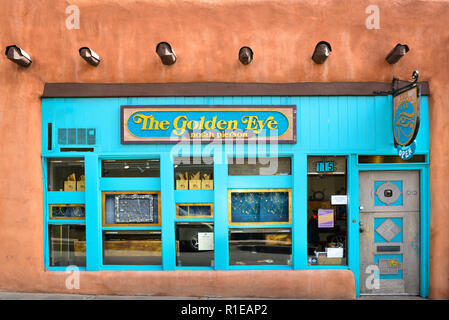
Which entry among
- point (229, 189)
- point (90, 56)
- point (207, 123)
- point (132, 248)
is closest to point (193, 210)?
point (229, 189)

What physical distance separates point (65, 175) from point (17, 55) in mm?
2354

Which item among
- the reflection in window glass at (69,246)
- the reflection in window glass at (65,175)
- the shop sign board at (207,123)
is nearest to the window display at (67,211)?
the reflection in window glass at (69,246)

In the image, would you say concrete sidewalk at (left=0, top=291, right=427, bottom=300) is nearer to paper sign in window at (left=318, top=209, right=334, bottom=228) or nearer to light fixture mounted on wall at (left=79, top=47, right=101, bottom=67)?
paper sign in window at (left=318, top=209, right=334, bottom=228)

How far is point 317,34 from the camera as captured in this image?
5477 millimetres

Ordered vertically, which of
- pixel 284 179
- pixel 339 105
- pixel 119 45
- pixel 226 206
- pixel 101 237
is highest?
pixel 119 45

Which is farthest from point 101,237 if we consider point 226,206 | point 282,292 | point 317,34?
point 317,34

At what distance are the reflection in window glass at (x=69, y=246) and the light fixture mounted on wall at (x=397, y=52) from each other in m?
6.80

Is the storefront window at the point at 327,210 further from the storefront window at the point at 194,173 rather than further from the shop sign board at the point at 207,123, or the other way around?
the storefront window at the point at 194,173

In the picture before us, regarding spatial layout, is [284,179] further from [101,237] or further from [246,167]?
[101,237]

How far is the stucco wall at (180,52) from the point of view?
5453 mm

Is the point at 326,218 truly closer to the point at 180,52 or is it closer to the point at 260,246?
the point at 260,246

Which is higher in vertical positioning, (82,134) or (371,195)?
(82,134)

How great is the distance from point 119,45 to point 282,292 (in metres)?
5.72

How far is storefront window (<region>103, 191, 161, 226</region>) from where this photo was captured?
5617mm
